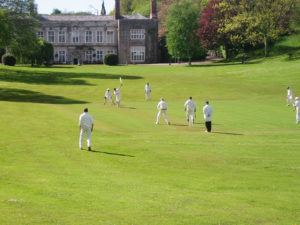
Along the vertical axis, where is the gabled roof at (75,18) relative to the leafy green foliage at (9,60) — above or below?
above

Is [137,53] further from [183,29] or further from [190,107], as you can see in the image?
[190,107]

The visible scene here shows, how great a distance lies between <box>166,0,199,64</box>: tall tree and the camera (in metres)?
81.2

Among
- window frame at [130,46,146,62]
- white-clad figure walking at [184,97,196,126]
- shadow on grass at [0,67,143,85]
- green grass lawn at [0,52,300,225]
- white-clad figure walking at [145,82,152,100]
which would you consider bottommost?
green grass lawn at [0,52,300,225]

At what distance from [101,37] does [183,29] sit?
2266 cm

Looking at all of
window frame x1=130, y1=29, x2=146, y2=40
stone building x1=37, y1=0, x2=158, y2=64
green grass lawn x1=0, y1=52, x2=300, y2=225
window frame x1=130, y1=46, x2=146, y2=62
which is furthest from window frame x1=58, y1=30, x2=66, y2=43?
green grass lawn x1=0, y1=52, x2=300, y2=225

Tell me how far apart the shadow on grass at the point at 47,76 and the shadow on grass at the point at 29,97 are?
317 inches

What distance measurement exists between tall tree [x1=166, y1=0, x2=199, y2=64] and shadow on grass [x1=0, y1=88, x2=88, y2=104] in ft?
121

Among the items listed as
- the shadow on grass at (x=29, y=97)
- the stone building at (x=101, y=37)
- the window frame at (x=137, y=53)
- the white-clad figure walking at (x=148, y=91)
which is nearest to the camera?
the shadow on grass at (x=29, y=97)

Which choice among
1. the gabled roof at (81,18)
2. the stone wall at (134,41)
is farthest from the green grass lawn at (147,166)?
the gabled roof at (81,18)

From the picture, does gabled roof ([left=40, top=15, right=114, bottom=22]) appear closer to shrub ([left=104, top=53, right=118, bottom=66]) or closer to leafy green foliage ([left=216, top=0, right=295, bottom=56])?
shrub ([left=104, top=53, right=118, bottom=66])

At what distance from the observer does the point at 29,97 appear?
47406mm

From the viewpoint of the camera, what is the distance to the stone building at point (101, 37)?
311 feet

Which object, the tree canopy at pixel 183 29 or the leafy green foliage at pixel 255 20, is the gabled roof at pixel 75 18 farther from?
the leafy green foliage at pixel 255 20

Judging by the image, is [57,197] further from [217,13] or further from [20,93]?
[217,13]
